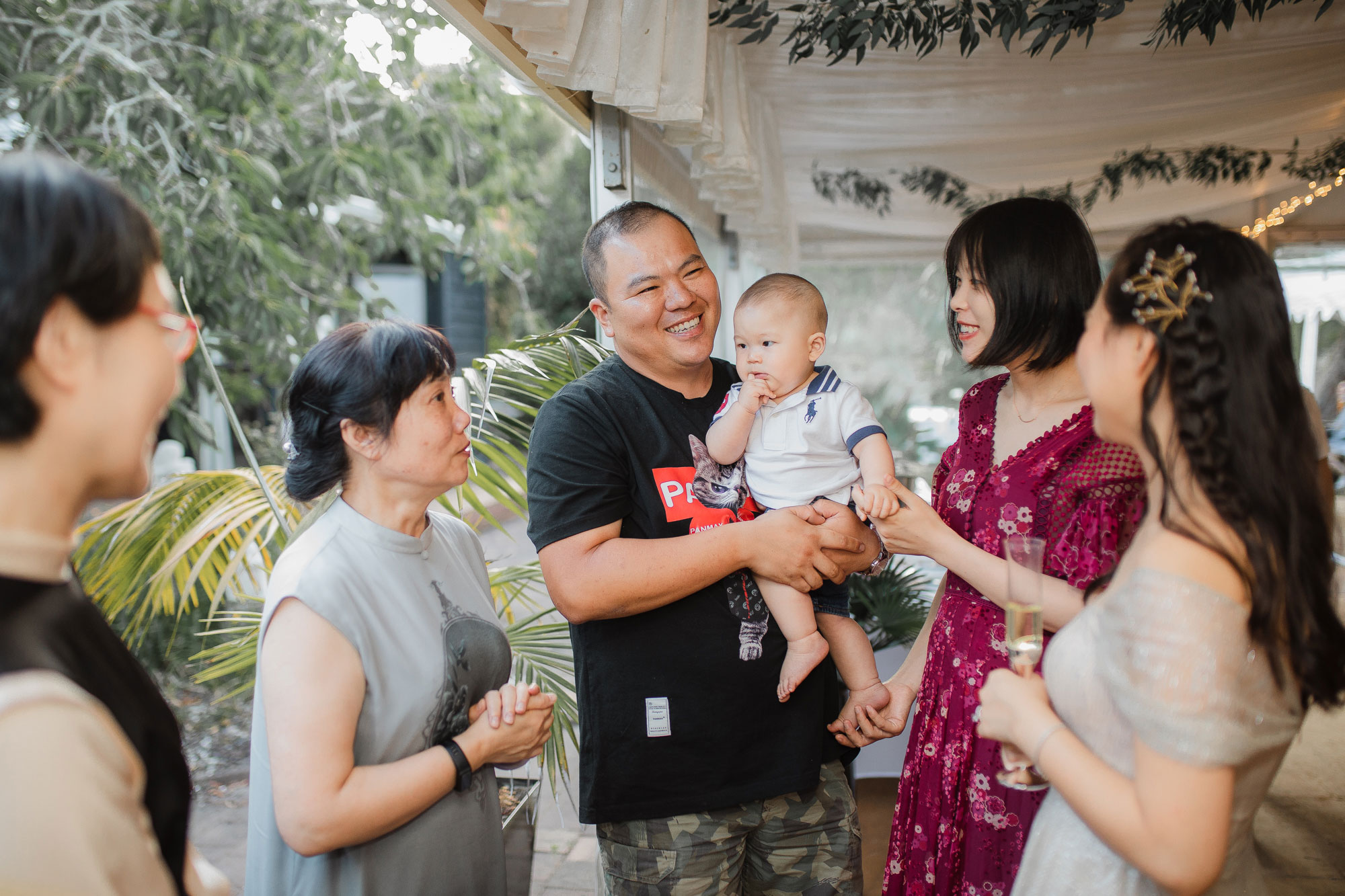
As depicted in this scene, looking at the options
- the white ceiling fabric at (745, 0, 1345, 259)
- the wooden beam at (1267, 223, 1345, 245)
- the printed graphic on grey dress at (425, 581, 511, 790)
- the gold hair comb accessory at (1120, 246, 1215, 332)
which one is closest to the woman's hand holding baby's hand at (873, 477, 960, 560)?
the gold hair comb accessory at (1120, 246, 1215, 332)

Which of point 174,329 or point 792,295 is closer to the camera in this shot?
point 174,329

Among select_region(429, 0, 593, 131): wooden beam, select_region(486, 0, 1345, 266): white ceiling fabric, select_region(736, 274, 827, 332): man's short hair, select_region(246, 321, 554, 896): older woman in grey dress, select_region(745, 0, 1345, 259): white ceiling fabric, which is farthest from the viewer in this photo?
select_region(745, 0, 1345, 259): white ceiling fabric

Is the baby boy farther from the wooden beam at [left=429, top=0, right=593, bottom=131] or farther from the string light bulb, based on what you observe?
the string light bulb

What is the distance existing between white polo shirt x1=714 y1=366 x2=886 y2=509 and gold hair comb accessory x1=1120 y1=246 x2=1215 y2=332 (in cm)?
92

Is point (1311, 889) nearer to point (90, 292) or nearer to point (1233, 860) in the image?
point (1233, 860)

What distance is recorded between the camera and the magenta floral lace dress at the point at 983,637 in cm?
171

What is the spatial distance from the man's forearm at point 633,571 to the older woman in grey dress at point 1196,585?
73 cm

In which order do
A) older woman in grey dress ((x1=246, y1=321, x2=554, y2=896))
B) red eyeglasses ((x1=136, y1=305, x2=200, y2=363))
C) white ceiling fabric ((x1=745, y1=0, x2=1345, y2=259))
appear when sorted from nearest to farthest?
red eyeglasses ((x1=136, y1=305, x2=200, y2=363)), older woman in grey dress ((x1=246, y1=321, x2=554, y2=896)), white ceiling fabric ((x1=745, y1=0, x2=1345, y2=259))

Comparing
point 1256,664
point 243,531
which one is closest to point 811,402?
point 1256,664

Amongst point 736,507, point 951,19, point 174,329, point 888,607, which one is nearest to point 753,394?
point 736,507

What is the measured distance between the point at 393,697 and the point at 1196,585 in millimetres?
1231

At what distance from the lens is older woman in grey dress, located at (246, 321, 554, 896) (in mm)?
1394

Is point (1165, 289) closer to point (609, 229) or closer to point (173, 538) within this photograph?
point (609, 229)

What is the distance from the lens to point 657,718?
188 centimetres
